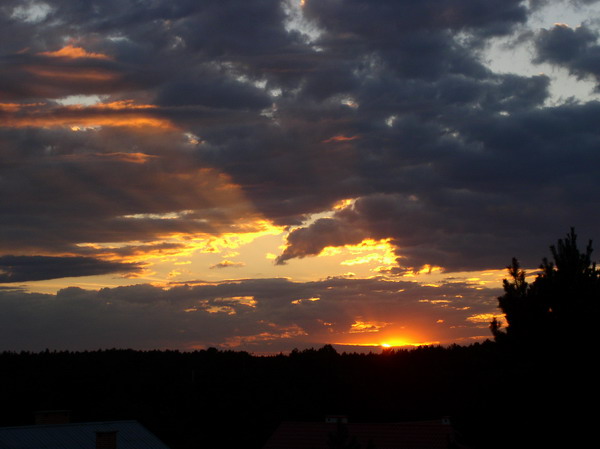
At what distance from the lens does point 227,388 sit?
128625 mm

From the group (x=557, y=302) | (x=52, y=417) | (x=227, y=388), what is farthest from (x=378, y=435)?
(x=227, y=388)

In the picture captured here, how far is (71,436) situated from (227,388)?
80567 mm

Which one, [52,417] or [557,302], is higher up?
[557,302]

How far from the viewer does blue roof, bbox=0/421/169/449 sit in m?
46.7

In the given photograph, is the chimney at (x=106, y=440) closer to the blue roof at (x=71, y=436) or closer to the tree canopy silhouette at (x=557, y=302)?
the blue roof at (x=71, y=436)

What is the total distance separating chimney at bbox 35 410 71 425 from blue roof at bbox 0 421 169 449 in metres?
4.21

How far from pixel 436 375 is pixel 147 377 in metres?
50.9

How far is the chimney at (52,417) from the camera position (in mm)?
54219

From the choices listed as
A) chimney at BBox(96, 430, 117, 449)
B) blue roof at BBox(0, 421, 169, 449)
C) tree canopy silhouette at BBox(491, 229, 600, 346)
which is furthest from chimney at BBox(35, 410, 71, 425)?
tree canopy silhouette at BBox(491, 229, 600, 346)

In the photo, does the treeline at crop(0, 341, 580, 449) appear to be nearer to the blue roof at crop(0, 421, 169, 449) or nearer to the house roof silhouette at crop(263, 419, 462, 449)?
the house roof silhouette at crop(263, 419, 462, 449)

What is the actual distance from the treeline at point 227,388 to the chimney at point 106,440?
45195 mm

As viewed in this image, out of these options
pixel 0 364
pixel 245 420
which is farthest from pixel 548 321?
pixel 0 364

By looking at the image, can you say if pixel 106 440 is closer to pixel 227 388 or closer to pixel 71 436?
pixel 71 436

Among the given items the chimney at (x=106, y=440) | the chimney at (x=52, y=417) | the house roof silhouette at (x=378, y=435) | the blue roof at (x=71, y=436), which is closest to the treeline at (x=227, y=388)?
the house roof silhouette at (x=378, y=435)
